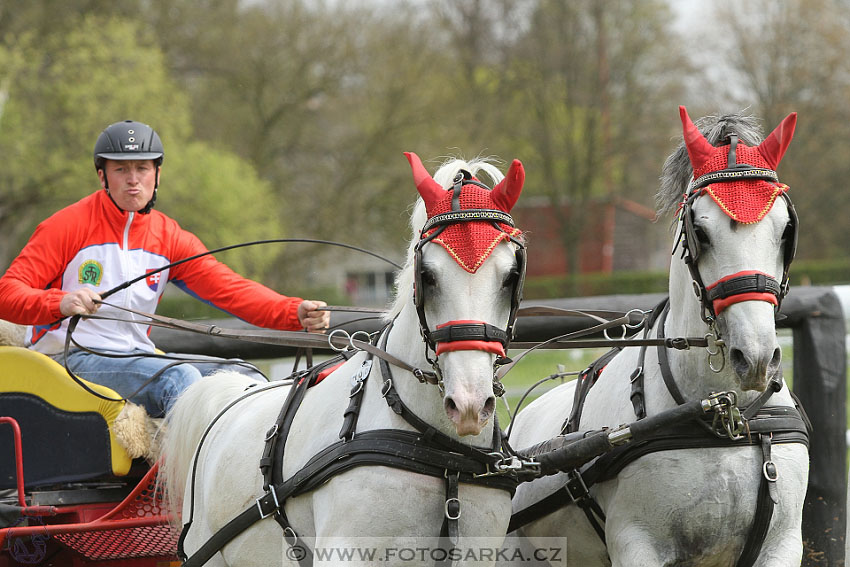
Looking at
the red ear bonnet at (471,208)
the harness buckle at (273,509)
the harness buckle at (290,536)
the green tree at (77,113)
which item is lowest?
the harness buckle at (290,536)

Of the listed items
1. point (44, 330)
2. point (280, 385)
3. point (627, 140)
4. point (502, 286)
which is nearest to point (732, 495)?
point (502, 286)

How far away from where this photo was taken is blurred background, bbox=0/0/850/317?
2055cm

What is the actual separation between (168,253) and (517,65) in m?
25.3

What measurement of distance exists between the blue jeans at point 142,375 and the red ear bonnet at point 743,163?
2.32 meters

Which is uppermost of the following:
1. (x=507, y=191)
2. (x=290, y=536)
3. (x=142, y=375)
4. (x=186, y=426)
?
(x=507, y=191)

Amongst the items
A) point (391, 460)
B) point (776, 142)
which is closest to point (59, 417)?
point (391, 460)

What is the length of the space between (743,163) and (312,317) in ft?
6.14

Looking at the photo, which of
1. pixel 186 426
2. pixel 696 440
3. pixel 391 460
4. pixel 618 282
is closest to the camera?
pixel 391 460

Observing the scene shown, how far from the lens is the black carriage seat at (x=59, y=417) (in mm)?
4070

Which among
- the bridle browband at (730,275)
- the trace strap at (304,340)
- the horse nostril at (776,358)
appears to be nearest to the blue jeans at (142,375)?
the trace strap at (304,340)

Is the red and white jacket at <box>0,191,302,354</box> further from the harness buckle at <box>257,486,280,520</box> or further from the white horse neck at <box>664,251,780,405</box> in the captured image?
the white horse neck at <box>664,251,780,405</box>

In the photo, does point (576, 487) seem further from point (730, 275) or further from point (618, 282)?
point (618, 282)

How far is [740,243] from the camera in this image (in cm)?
286

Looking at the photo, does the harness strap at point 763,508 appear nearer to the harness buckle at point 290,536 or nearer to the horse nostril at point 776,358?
the horse nostril at point 776,358
